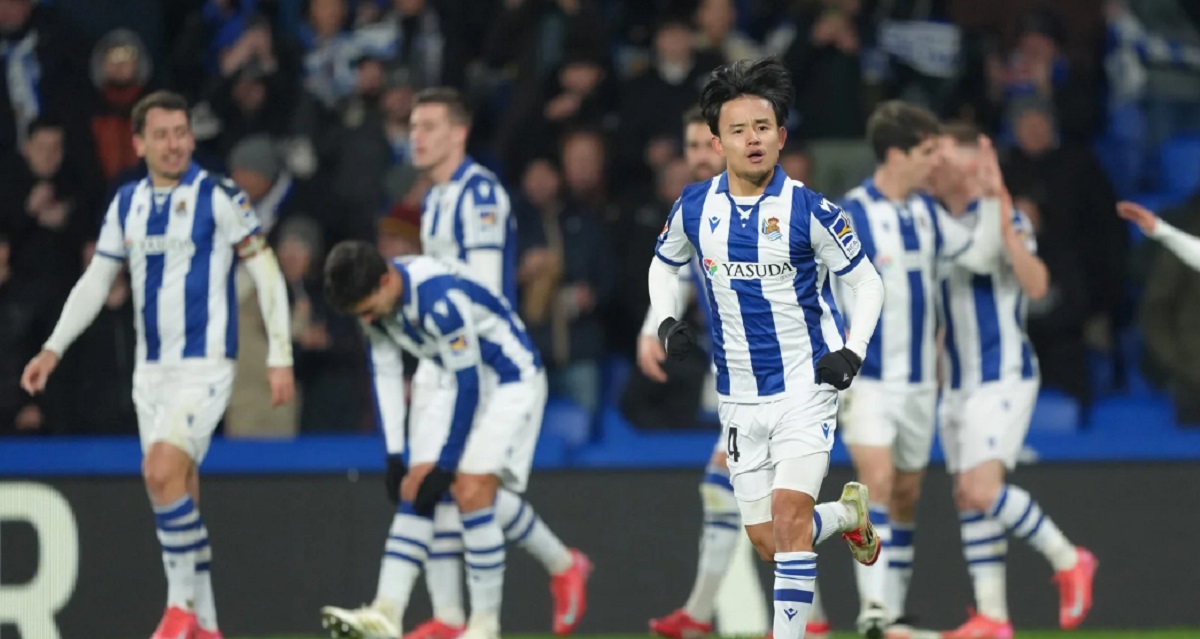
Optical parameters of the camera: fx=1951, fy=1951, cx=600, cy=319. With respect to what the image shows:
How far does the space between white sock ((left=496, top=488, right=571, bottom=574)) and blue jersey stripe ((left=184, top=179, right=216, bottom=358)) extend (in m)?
1.42

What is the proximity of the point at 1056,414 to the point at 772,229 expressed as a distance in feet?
15.8

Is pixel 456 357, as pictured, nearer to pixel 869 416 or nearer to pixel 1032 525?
pixel 869 416

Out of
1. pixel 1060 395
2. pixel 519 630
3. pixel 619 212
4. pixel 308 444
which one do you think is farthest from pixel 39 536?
pixel 1060 395

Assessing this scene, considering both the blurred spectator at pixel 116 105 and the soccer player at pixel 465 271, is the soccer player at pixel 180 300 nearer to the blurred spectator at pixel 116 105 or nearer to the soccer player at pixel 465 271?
the soccer player at pixel 465 271

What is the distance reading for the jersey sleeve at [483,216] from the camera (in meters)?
8.44

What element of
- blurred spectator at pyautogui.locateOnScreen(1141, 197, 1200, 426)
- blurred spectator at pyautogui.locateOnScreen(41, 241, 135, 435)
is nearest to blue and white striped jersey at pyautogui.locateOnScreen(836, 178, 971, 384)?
blurred spectator at pyautogui.locateOnScreen(1141, 197, 1200, 426)

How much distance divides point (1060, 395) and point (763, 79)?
5.03 m

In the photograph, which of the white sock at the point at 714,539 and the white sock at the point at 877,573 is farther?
the white sock at the point at 714,539

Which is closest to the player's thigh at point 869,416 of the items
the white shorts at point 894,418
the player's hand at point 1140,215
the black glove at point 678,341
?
the white shorts at point 894,418

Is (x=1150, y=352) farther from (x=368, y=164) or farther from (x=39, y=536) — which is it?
(x=39, y=536)

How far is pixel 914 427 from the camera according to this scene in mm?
8227

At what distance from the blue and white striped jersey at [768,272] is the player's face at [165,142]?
243 cm

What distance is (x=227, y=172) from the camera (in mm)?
11195

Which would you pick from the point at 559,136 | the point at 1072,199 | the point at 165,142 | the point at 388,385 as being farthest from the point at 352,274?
the point at 1072,199
